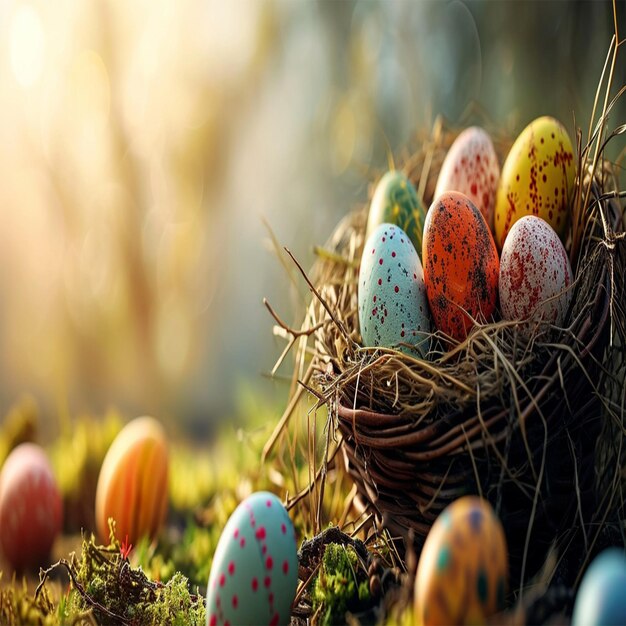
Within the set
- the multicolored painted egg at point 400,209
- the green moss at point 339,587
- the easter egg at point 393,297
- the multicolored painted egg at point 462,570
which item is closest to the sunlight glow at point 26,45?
the multicolored painted egg at point 400,209

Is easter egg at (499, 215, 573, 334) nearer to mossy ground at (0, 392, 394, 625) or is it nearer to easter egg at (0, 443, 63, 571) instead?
mossy ground at (0, 392, 394, 625)

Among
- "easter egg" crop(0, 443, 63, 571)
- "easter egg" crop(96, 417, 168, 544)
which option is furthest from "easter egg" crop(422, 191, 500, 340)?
"easter egg" crop(0, 443, 63, 571)

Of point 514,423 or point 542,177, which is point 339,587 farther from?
point 542,177

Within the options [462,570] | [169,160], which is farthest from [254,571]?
[169,160]

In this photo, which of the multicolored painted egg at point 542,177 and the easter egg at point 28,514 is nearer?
→ the multicolored painted egg at point 542,177

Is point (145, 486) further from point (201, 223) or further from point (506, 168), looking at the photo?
point (201, 223)

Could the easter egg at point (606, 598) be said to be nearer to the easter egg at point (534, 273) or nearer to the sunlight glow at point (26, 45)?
the easter egg at point (534, 273)
